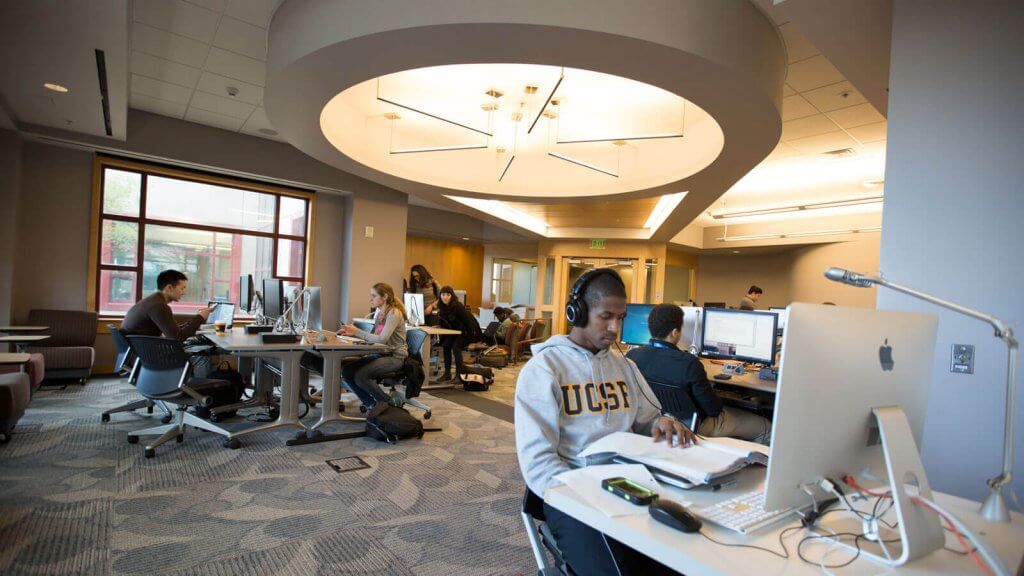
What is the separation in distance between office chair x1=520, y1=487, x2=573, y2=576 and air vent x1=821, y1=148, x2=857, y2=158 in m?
6.59

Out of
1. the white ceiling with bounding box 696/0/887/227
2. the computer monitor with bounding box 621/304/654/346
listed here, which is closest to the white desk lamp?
the white ceiling with bounding box 696/0/887/227

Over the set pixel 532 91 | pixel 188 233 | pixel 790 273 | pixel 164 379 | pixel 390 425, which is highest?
pixel 532 91

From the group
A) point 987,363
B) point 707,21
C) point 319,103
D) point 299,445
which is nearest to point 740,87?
point 707,21

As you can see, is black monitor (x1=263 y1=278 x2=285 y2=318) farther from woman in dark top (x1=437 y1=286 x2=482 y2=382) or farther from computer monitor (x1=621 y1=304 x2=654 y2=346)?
computer monitor (x1=621 y1=304 x2=654 y2=346)

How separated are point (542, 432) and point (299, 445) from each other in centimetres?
317

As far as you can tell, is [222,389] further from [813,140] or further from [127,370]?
[813,140]

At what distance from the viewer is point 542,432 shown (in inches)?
60.3

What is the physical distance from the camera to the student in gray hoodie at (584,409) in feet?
4.58

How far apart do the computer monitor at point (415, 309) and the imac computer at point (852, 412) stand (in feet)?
20.2

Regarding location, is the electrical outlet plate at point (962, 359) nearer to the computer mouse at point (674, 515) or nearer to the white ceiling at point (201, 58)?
the computer mouse at point (674, 515)

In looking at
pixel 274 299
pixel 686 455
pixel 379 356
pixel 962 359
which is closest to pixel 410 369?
pixel 379 356

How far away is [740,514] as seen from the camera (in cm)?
117

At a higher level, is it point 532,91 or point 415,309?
point 532,91

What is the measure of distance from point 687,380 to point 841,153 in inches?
203
